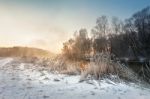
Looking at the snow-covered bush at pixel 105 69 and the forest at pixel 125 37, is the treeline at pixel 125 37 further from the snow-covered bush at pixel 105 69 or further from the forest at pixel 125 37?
the snow-covered bush at pixel 105 69

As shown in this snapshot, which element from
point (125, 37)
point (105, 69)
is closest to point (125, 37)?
point (125, 37)

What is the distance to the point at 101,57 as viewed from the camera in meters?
7.09

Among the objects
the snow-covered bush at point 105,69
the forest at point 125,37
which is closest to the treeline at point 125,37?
the forest at point 125,37

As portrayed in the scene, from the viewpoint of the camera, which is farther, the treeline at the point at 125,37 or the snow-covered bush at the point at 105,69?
the treeline at the point at 125,37

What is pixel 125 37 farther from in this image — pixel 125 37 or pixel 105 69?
pixel 105 69

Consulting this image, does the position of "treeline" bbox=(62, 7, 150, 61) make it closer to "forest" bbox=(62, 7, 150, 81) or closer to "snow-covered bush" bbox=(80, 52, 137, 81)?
"forest" bbox=(62, 7, 150, 81)

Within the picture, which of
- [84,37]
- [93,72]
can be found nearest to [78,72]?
[93,72]

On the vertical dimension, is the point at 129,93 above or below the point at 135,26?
below

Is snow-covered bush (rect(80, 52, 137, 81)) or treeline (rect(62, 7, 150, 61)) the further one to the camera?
treeline (rect(62, 7, 150, 61))

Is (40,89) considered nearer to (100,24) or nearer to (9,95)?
(9,95)

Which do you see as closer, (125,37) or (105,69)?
(105,69)

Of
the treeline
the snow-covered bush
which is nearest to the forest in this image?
the treeline

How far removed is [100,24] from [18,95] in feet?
127

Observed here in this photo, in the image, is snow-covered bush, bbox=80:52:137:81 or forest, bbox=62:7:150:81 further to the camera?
forest, bbox=62:7:150:81
